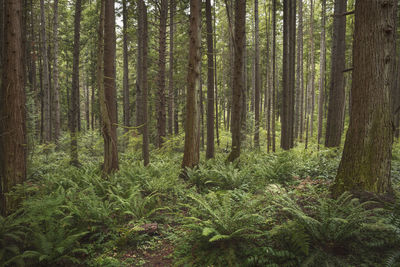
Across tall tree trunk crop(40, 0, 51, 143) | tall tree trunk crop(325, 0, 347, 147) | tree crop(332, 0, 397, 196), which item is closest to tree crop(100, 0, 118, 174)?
tree crop(332, 0, 397, 196)

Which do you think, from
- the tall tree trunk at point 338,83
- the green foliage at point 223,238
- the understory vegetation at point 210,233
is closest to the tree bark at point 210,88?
the understory vegetation at point 210,233

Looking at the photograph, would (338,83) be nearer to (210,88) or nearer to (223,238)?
(210,88)

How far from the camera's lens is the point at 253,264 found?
313 centimetres

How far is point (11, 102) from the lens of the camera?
504 cm

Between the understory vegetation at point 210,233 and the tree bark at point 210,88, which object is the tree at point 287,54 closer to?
the tree bark at point 210,88

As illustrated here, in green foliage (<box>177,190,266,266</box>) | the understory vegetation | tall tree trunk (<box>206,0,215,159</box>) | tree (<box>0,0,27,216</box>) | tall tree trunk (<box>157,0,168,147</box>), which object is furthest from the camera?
tall tree trunk (<box>157,0,168,147</box>)

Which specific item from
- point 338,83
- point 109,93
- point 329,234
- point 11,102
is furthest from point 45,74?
point 329,234

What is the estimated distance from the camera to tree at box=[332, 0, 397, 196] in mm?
3943

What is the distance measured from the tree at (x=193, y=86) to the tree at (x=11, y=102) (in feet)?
14.8

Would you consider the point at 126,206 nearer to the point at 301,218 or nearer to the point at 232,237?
the point at 232,237

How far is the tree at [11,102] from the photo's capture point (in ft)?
16.2

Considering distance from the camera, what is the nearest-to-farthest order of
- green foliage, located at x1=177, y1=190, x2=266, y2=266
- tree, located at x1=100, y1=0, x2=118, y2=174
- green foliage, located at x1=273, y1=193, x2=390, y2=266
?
green foliage, located at x1=273, y1=193, x2=390, y2=266
green foliage, located at x1=177, y1=190, x2=266, y2=266
tree, located at x1=100, y1=0, x2=118, y2=174

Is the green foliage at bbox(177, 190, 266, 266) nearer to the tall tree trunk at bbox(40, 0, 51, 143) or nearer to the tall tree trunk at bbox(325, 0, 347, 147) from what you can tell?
the tall tree trunk at bbox(325, 0, 347, 147)

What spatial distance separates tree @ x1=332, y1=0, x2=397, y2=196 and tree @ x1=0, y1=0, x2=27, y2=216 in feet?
22.7
